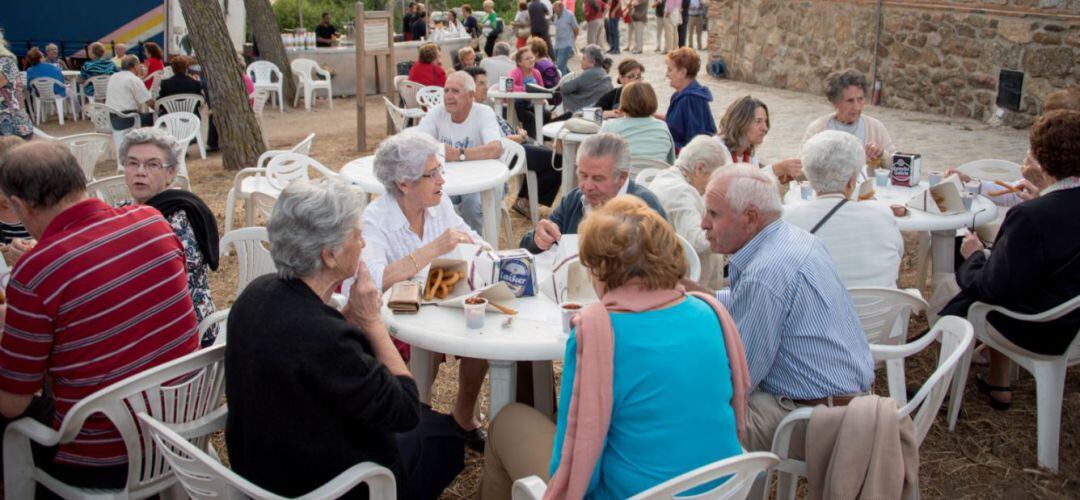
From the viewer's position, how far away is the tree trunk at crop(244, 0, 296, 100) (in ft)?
46.6

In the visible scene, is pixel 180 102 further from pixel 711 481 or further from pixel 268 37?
pixel 711 481

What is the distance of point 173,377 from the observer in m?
2.31

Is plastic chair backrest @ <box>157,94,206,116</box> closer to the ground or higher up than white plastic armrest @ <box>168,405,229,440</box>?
higher up

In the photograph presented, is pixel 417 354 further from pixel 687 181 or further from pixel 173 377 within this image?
pixel 687 181

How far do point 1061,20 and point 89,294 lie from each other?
9851 mm

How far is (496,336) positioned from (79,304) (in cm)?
117

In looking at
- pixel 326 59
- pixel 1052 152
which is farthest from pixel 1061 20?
pixel 326 59

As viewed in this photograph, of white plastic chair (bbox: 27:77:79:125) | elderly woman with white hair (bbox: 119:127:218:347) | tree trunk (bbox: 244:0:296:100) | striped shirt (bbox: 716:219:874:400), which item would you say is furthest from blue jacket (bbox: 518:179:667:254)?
tree trunk (bbox: 244:0:296:100)

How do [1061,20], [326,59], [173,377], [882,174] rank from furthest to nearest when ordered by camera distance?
[326,59]
[1061,20]
[882,174]
[173,377]

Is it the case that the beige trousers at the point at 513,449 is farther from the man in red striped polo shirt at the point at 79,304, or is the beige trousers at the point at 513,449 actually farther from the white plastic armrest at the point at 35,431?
the white plastic armrest at the point at 35,431

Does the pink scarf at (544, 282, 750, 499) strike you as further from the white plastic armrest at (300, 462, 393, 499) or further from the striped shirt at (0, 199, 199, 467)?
the striped shirt at (0, 199, 199, 467)

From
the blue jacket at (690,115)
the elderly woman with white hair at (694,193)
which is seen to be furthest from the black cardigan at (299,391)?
the blue jacket at (690,115)

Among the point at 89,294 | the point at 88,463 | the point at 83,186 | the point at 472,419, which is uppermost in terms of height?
the point at 83,186

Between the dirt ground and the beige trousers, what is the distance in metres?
0.77
